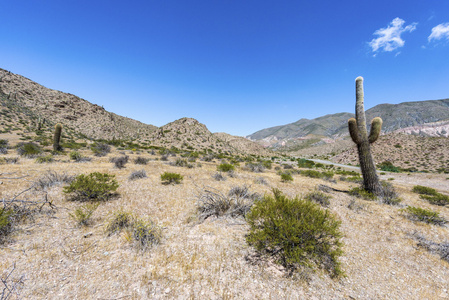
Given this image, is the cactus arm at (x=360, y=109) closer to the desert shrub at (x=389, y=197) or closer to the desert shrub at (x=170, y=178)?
the desert shrub at (x=389, y=197)

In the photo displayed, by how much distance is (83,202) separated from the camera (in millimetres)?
5598

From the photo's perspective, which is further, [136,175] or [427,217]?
[136,175]

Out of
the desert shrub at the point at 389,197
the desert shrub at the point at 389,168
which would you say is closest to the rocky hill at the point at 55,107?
the desert shrub at the point at 389,197

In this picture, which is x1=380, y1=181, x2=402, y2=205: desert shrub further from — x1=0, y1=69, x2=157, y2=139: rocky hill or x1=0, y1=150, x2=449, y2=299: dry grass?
x1=0, y1=69, x2=157, y2=139: rocky hill

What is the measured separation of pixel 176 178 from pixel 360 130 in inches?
419

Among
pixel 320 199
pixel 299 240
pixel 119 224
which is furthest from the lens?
pixel 320 199

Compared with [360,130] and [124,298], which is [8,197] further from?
[360,130]

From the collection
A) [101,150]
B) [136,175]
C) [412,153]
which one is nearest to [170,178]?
[136,175]

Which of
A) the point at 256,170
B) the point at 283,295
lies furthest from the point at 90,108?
the point at 283,295

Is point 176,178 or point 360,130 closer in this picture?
point 176,178

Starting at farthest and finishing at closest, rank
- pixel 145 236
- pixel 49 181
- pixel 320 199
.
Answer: pixel 320 199
pixel 49 181
pixel 145 236

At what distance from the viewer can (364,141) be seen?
9242 millimetres

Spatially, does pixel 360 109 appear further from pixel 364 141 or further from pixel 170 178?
pixel 170 178

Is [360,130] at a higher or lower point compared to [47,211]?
higher
